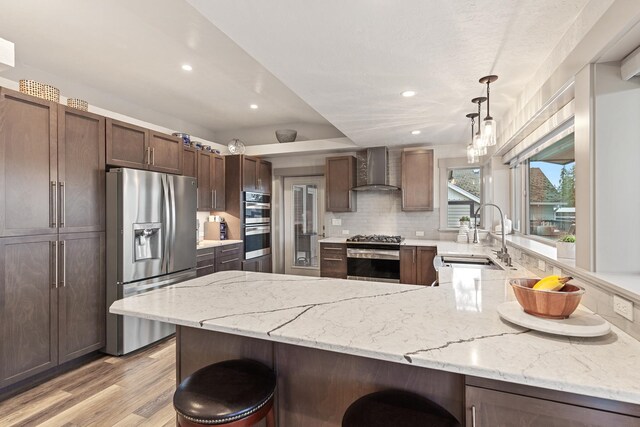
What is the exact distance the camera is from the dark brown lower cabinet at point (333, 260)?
4.49 m

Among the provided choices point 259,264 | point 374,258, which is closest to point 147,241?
point 259,264

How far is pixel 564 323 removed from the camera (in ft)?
3.52

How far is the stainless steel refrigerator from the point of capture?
284 cm

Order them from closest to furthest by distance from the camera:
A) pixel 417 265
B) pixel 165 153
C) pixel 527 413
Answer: pixel 527 413 < pixel 165 153 < pixel 417 265

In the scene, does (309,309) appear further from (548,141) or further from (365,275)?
(365,275)

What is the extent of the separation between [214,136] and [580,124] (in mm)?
5224

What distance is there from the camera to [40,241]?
240 cm

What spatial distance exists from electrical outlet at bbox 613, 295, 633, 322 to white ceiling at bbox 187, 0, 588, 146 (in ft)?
4.35

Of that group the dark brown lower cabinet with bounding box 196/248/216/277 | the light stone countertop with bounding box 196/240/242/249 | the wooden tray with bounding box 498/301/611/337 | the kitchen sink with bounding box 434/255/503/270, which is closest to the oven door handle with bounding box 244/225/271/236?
the light stone countertop with bounding box 196/240/242/249

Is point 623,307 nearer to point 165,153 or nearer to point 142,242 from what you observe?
point 142,242

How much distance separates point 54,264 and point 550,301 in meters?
3.26

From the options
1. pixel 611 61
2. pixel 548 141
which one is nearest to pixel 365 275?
pixel 548 141

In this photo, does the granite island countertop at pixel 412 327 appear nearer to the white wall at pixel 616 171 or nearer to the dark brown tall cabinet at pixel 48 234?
the white wall at pixel 616 171

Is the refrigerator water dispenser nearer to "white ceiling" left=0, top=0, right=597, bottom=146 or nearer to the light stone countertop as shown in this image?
the light stone countertop
